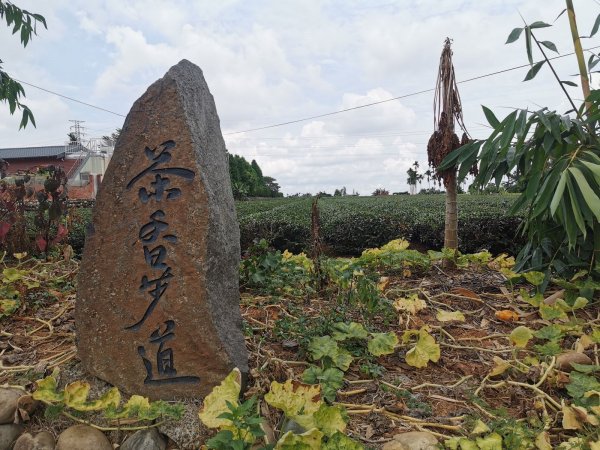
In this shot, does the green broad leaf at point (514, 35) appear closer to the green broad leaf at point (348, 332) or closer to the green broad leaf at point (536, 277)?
the green broad leaf at point (536, 277)

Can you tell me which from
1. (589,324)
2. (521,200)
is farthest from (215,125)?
(589,324)

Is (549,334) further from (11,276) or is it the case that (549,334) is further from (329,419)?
(11,276)

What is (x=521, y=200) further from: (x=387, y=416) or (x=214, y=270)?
(x=214, y=270)

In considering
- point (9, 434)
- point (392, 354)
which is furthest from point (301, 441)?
point (9, 434)

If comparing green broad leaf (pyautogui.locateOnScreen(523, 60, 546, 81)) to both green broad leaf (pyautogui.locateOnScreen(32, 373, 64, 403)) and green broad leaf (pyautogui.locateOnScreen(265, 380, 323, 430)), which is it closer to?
green broad leaf (pyautogui.locateOnScreen(265, 380, 323, 430))

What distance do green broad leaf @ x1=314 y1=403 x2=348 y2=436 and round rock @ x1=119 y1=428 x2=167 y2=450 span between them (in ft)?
1.98

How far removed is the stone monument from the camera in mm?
1888

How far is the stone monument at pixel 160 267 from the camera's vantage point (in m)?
1.89

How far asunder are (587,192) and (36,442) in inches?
99.2

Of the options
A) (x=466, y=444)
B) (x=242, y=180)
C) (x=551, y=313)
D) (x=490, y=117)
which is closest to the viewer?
(x=466, y=444)

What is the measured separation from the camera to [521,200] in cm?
291

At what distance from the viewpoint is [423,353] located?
7.12 ft

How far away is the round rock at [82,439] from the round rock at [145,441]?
0.25 feet

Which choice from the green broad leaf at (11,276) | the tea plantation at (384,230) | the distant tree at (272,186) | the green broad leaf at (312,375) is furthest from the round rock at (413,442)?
the distant tree at (272,186)
